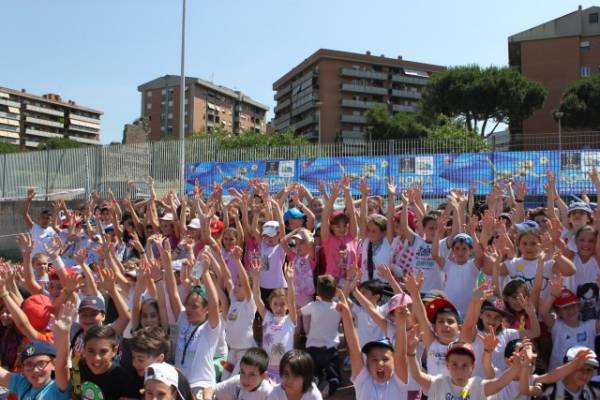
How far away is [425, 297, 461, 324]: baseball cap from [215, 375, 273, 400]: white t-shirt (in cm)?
137

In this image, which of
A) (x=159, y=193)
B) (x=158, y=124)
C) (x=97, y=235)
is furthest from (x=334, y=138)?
(x=97, y=235)

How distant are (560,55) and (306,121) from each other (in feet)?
136

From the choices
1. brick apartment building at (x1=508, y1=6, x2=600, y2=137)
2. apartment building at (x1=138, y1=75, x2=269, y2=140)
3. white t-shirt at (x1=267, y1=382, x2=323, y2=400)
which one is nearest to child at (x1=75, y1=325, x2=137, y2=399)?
white t-shirt at (x1=267, y1=382, x2=323, y2=400)

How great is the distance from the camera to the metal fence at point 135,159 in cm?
1421

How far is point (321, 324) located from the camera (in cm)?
579

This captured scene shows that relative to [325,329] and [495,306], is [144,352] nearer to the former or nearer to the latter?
[325,329]

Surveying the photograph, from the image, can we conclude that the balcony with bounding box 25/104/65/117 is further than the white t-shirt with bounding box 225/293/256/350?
Yes

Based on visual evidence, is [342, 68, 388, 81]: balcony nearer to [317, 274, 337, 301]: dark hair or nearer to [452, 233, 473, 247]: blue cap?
[452, 233, 473, 247]: blue cap

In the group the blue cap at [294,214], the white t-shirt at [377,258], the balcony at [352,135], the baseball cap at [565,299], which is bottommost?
the baseball cap at [565,299]

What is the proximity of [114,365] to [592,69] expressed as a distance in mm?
60099

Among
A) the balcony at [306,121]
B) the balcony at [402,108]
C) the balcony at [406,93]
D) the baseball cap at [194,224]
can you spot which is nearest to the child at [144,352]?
the baseball cap at [194,224]

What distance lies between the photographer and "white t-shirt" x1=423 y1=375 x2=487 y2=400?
368 cm

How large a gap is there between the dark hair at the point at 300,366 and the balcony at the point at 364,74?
8253cm

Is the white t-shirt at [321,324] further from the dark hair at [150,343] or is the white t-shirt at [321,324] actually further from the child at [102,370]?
the child at [102,370]
